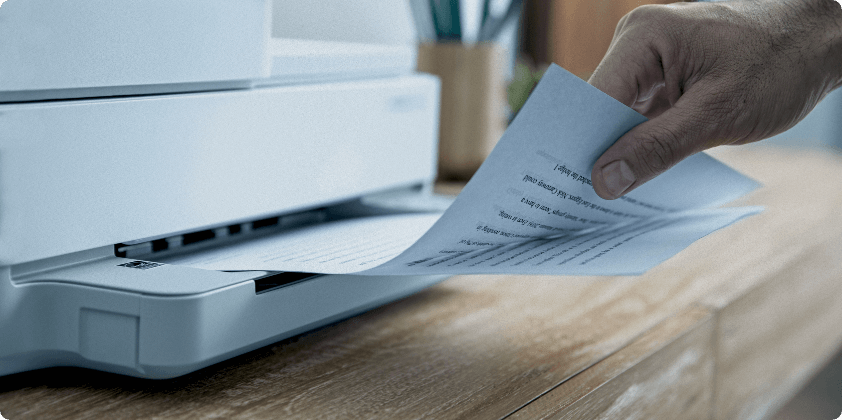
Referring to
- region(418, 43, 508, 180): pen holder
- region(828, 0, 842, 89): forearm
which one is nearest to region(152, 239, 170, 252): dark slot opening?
region(828, 0, 842, 89): forearm

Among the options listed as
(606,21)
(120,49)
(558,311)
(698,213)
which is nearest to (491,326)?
(558,311)

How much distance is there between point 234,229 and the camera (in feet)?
1.65

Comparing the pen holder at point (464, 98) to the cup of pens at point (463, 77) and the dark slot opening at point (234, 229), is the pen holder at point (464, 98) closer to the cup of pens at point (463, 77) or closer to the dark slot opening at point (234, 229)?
the cup of pens at point (463, 77)

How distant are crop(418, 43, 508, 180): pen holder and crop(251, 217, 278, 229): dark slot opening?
1.73ft

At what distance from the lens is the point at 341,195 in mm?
559

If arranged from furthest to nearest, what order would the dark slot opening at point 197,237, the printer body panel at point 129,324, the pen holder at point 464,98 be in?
the pen holder at point 464,98 → the dark slot opening at point 197,237 → the printer body panel at point 129,324

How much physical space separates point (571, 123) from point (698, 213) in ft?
0.64

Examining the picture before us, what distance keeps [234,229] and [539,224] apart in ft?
0.68

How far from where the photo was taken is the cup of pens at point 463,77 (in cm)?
103

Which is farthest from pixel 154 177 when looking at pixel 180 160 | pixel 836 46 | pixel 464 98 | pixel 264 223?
pixel 464 98

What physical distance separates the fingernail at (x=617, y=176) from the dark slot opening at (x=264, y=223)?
0.24 meters

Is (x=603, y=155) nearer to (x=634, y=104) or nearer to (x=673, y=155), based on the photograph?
(x=673, y=155)

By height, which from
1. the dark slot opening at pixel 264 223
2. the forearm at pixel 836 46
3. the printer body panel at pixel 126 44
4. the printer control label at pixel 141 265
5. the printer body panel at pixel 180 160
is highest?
the forearm at pixel 836 46

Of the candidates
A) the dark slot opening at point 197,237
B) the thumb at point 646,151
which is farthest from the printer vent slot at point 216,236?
the thumb at point 646,151
